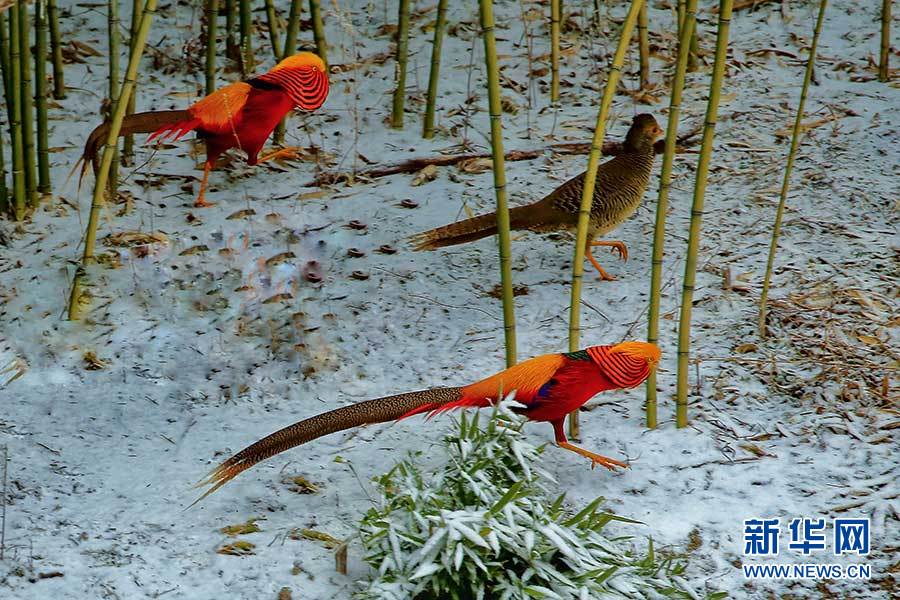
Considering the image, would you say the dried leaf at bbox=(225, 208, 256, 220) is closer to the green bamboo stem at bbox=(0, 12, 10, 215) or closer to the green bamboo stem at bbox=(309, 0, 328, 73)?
the green bamboo stem at bbox=(309, 0, 328, 73)

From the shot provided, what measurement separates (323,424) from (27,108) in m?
1.91

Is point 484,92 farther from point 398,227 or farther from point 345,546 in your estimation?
point 345,546

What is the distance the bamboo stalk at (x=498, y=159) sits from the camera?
2.62 meters

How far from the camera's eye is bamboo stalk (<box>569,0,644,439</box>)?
105 inches

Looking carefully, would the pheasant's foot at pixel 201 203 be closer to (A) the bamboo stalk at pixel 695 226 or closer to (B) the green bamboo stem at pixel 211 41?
(B) the green bamboo stem at pixel 211 41

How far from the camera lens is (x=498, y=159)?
2.70 metres

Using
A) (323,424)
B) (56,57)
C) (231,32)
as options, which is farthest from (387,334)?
(56,57)

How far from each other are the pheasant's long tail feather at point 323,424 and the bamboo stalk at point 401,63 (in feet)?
7.05

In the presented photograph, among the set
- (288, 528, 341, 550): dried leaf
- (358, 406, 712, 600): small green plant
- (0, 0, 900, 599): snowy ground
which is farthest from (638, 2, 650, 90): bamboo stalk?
(288, 528, 341, 550): dried leaf

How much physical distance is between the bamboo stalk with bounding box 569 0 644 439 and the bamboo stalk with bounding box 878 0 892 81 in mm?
2519

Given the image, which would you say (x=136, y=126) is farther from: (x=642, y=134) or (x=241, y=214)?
(x=642, y=134)

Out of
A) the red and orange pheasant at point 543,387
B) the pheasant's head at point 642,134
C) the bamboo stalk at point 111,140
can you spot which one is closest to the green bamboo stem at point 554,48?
the pheasant's head at point 642,134

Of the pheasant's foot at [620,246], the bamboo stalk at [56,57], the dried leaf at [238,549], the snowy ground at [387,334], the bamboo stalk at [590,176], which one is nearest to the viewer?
the dried leaf at [238,549]

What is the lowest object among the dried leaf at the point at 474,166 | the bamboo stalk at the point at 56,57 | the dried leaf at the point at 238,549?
the dried leaf at the point at 238,549
